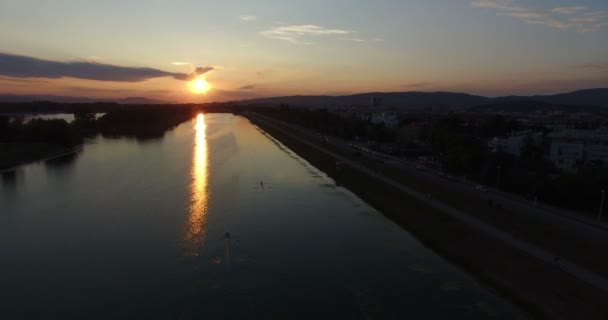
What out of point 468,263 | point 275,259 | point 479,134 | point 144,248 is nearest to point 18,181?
point 144,248

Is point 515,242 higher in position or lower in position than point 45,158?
lower

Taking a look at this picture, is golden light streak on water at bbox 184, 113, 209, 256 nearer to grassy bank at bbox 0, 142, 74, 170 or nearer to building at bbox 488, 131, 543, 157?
grassy bank at bbox 0, 142, 74, 170

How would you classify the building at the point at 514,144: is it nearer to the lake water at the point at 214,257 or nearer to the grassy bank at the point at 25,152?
the lake water at the point at 214,257

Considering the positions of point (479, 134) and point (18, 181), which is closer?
point (18, 181)

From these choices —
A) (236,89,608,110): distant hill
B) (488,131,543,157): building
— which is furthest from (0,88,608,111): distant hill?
(488,131,543,157): building

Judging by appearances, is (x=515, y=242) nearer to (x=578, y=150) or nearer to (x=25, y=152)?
(x=578, y=150)

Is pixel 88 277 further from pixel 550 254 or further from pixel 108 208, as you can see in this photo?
pixel 550 254

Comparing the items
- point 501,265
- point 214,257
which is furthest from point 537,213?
point 214,257
